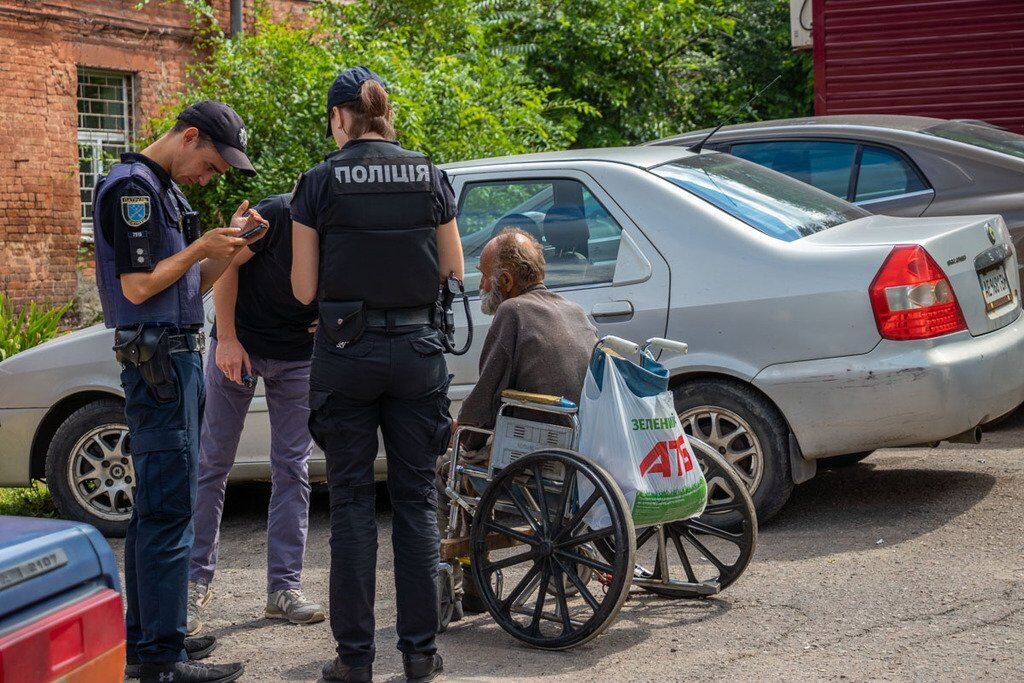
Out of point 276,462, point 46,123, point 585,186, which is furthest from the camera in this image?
point 46,123

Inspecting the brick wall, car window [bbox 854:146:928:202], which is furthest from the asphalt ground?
the brick wall

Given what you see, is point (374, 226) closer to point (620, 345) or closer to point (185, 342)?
point (185, 342)

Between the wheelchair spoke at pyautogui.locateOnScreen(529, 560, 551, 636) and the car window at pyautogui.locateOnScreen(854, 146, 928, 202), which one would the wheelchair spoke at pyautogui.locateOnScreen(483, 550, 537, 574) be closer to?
the wheelchair spoke at pyautogui.locateOnScreen(529, 560, 551, 636)

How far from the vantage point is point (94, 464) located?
635 cm

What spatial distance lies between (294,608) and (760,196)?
2783 mm

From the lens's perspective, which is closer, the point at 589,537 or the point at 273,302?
the point at 589,537

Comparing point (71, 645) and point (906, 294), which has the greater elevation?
point (906, 294)

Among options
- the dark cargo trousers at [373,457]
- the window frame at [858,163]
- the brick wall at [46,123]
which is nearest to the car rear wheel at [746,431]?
the dark cargo trousers at [373,457]

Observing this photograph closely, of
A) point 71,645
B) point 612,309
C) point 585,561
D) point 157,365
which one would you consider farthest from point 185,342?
point 612,309

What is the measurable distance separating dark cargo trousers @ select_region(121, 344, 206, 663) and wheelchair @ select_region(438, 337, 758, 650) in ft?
3.09

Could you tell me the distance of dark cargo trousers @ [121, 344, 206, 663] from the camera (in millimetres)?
4078

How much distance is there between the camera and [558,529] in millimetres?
4434

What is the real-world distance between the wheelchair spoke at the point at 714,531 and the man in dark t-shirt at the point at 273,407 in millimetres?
1440

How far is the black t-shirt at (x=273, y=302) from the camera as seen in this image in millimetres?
4945
